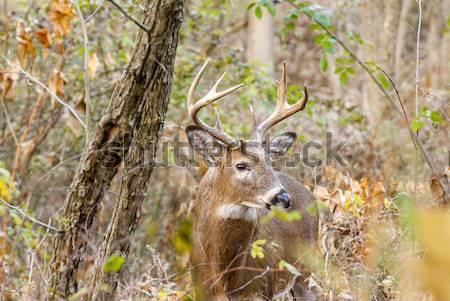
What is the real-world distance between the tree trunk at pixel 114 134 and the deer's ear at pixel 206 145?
6.34ft

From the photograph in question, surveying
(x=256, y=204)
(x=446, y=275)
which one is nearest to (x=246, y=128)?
(x=256, y=204)

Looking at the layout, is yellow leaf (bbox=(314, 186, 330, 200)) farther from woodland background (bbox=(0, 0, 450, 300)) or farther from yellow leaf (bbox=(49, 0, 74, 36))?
yellow leaf (bbox=(49, 0, 74, 36))

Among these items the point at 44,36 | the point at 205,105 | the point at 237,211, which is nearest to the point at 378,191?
the point at 237,211

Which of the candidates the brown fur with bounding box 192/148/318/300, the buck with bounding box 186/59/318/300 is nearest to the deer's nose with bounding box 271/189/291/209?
the buck with bounding box 186/59/318/300

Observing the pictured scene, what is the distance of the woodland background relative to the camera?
5.32m

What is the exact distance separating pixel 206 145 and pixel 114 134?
2.11 meters

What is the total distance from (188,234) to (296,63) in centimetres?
1581

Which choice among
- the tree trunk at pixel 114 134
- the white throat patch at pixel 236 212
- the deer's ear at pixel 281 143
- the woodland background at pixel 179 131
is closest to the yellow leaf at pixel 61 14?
the woodland background at pixel 179 131

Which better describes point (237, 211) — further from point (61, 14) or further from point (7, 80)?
point (7, 80)

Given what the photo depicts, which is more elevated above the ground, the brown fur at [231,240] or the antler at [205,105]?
the antler at [205,105]

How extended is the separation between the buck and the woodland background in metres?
0.32

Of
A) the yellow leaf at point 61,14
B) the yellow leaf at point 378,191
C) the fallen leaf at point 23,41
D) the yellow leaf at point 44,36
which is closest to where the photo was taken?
the yellow leaf at point 378,191

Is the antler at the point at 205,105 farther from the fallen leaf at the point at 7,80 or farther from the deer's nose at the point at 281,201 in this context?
the fallen leaf at the point at 7,80

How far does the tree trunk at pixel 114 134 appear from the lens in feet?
15.8
